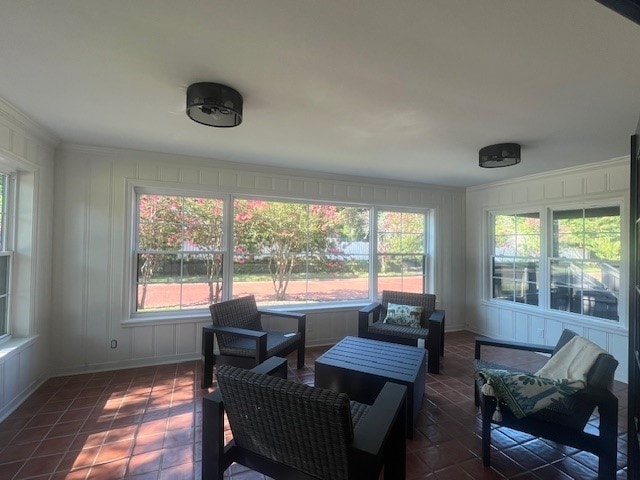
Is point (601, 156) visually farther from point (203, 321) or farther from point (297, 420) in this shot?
point (203, 321)

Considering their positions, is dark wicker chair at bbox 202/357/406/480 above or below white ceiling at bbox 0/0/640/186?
below

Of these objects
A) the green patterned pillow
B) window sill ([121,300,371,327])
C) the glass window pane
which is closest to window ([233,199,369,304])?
window sill ([121,300,371,327])

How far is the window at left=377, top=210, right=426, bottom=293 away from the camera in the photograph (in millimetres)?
4734

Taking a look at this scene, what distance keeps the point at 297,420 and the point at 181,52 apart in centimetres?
187

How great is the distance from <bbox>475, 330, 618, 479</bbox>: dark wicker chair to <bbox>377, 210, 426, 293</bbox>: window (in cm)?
281

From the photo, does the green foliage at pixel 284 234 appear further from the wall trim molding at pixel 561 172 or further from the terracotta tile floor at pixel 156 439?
the wall trim molding at pixel 561 172

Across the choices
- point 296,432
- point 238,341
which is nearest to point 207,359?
point 238,341

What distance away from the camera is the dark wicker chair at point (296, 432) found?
1.26 m

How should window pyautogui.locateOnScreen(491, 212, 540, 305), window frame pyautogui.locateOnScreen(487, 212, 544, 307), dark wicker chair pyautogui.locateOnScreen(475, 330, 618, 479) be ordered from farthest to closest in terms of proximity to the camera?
window pyautogui.locateOnScreen(491, 212, 540, 305) → window frame pyautogui.locateOnScreen(487, 212, 544, 307) → dark wicker chair pyautogui.locateOnScreen(475, 330, 618, 479)

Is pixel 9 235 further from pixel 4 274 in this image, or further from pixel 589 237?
pixel 589 237

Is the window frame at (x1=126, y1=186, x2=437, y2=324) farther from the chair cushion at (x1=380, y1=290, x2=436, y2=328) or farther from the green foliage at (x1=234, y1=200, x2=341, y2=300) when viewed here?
the chair cushion at (x1=380, y1=290, x2=436, y2=328)

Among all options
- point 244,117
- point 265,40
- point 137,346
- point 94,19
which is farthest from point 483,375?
point 137,346

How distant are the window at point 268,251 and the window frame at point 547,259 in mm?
943

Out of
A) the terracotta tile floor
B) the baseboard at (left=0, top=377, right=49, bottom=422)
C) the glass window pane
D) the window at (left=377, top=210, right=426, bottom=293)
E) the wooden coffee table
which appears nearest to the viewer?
the terracotta tile floor
